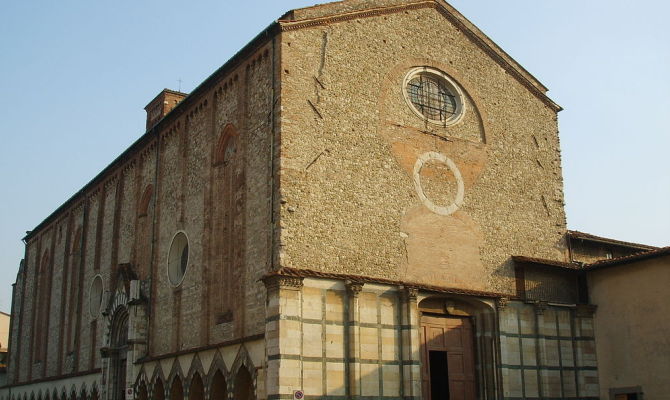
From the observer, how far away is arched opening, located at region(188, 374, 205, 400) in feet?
70.4

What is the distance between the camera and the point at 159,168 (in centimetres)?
2672

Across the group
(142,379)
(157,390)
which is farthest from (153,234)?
(157,390)

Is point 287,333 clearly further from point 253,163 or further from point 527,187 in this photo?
point 527,187

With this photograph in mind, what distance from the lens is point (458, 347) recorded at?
21375 millimetres

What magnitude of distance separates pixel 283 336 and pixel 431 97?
9.06m

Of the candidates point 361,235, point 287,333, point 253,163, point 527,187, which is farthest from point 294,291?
point 527,187

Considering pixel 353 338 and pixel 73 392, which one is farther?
pixel 73 392

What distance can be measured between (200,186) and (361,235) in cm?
614

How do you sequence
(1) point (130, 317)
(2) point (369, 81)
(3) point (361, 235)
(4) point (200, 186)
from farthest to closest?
(1) point (130, 317)
(4) point (200, 186)
(2) point (369, 81)
(3) point (361, 235)

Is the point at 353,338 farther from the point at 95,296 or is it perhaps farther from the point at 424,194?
the point at 95,296

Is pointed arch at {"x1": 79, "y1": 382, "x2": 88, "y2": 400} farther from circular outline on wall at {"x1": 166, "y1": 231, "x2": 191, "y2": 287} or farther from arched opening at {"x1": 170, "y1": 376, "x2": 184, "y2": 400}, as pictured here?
arched opening at {"x1": 170, "y1": 376, "x2": 184, "y2": 400}

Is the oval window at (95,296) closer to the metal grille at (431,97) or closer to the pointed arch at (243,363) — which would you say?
the pointed arch at (243,363)

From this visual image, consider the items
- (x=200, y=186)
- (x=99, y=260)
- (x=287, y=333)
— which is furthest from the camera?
(x=99, y=260)

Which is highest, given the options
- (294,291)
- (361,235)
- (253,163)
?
(253,163)
